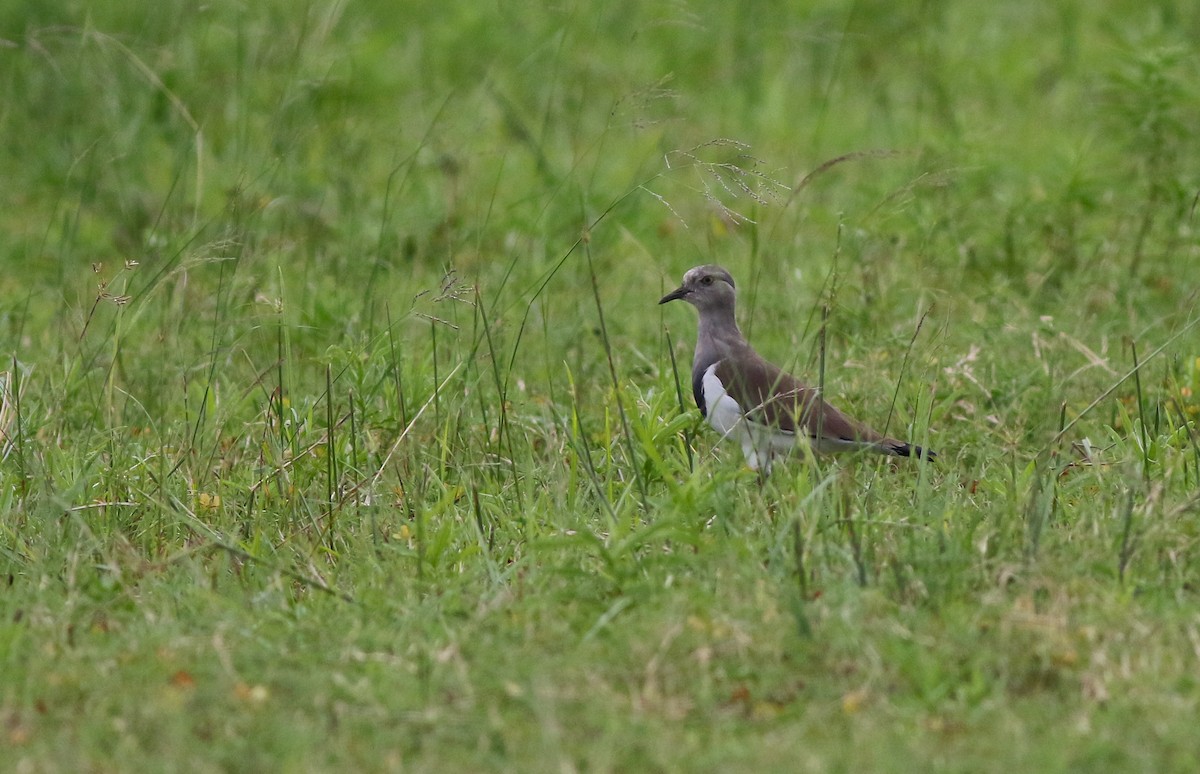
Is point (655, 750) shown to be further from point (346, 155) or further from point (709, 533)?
point (346, 155)

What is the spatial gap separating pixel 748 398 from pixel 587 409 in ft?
2.45

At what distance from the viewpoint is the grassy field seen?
3.71m

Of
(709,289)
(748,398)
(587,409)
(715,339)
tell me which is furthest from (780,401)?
(587,409)

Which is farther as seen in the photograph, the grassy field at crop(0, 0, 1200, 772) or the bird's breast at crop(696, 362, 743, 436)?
the bird's breast at crop(696, 362, 743, 436)

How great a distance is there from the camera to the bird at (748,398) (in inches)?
209

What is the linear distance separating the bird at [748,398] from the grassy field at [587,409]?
0.11 m

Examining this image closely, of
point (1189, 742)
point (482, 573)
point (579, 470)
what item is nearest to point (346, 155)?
point (579, 470)

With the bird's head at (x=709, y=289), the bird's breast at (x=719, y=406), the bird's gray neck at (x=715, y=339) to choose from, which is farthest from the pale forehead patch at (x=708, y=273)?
the bird's breast at (x=719, y=406)

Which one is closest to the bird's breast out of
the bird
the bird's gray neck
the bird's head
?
the bird

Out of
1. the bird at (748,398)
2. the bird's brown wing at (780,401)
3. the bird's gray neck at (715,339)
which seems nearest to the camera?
the bird at (748,398)

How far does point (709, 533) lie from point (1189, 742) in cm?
149

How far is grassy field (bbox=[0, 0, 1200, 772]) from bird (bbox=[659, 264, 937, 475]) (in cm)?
11

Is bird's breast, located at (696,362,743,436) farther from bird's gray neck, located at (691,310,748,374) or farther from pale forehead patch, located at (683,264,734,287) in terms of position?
pale forehead patch, located at (683,264,734,287)

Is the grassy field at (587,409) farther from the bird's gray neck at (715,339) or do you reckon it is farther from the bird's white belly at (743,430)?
the bird's gray neck at (715,339)
